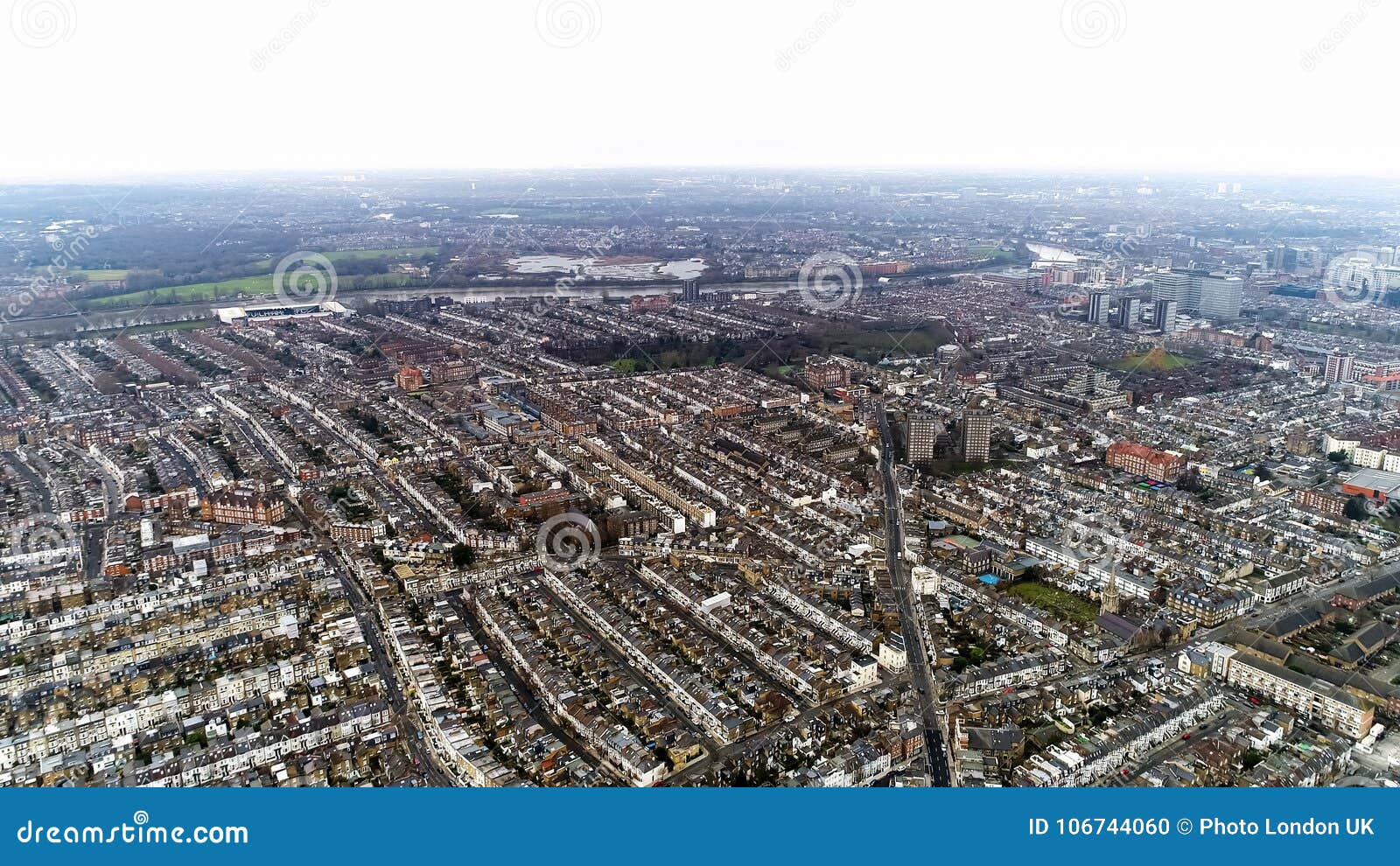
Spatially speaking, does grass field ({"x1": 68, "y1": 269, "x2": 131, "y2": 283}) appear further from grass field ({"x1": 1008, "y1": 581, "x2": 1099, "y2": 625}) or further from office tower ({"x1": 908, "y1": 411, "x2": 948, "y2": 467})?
grass field ({"x1": 1008, "y1": 581, "x2": 1099, "y2": 625})

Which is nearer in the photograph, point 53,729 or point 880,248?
point 53,729

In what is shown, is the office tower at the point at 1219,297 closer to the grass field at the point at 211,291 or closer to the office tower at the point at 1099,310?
the office tower at the point at 1099,310

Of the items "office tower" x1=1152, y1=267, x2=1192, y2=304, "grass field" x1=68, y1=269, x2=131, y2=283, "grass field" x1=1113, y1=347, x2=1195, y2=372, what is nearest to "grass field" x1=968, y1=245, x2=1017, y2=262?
"office tower" x1=1152, y1=267, x2=1192, y2=304

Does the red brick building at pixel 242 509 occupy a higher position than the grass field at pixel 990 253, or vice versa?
the grass field at pixel 990 253

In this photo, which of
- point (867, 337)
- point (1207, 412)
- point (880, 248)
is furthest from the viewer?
point (880, 248)

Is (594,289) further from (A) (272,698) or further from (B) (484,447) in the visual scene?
(A) (272,698)

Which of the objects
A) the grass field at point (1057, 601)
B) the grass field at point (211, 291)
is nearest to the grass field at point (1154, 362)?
the grass field at point (1057, 601)

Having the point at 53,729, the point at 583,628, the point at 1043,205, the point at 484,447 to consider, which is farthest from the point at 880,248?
the point at 53,729
